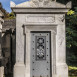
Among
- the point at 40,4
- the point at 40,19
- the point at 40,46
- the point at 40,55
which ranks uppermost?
the point at 40,4

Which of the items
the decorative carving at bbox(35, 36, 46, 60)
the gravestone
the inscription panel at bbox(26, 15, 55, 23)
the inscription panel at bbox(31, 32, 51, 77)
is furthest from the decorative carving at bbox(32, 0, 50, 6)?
the decorative carving at bbox(35, 36, 46, 60)

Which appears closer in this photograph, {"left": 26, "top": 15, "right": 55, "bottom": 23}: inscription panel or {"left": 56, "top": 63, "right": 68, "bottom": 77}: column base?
{"left": 56, "top": 63, "right": 68, "bottom": 77}: column base

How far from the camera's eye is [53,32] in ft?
17.9

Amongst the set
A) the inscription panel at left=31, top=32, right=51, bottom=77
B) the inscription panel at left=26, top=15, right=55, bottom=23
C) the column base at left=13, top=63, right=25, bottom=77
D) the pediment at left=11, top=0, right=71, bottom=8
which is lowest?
the column base at left=13, top=63, right=25, bottom=77

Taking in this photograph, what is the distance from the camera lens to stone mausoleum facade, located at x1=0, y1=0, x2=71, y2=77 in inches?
213

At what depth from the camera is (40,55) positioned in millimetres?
5496

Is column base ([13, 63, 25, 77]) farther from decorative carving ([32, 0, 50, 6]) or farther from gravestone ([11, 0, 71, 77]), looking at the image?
decorative carving ([32, 0, 50, 6])

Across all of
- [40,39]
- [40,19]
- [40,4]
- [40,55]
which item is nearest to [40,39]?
[40,39]

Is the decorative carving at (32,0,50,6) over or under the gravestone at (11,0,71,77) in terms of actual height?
over

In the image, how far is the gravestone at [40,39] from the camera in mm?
5422

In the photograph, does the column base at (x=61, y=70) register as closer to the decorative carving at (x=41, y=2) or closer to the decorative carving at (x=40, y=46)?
the decorative carving at (x=40, y=46)

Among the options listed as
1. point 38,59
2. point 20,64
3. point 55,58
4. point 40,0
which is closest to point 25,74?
point 20,64

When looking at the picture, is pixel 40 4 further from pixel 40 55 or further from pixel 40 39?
pixel 40 55

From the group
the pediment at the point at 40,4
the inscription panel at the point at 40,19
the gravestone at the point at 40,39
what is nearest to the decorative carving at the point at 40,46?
the gravestone at the point at 40,39
